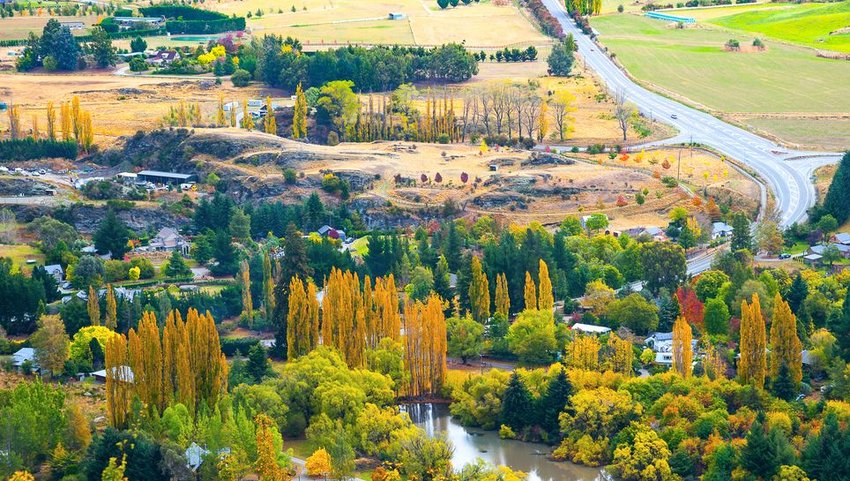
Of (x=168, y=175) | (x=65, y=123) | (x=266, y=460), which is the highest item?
(x=65, y=123)

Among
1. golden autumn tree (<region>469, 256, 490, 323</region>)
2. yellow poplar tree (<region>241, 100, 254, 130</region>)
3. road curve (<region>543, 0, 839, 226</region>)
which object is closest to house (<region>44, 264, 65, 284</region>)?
golden autumn tree (<region>469, 256, 490, 323</region>)

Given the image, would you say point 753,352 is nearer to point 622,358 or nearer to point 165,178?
point 622,358

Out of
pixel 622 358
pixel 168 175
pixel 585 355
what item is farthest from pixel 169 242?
pixel 622 358

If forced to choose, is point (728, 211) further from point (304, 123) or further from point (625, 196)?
point (304, 123)

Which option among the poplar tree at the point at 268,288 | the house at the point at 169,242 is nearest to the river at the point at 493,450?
the poplar tree at the point at 268,288

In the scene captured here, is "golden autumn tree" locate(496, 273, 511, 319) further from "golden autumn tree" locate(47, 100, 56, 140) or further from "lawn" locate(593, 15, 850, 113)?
"lawn" locate(593, 15, 850, 113)

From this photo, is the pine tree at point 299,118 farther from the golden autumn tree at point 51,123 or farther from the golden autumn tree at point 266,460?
the golden autumn tree at point 266,460
